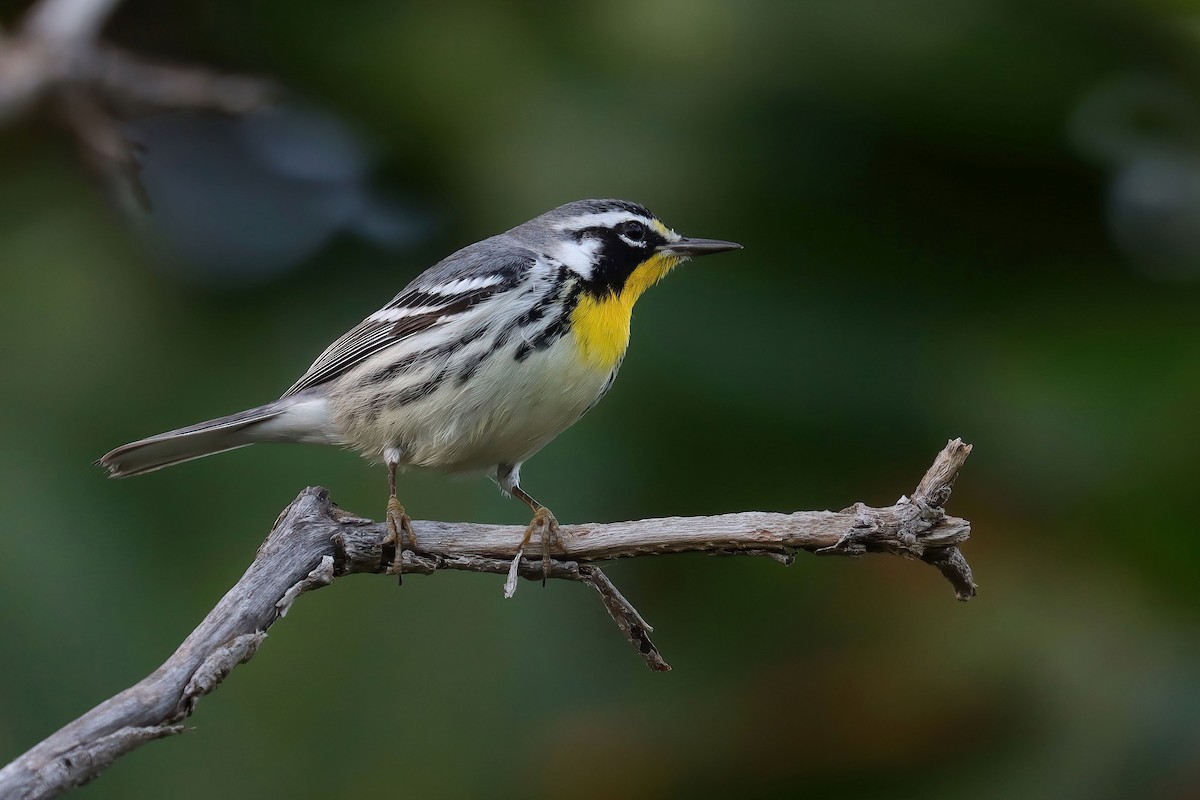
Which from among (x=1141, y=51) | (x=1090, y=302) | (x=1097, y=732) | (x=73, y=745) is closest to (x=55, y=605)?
(x=73, y=745)

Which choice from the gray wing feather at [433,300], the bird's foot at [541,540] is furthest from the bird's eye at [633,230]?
the bird's foot at [541,540]

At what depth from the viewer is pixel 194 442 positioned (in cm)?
332

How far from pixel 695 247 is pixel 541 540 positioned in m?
1.28

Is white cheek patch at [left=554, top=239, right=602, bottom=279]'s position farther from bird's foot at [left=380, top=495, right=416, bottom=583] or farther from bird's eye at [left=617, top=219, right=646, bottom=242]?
bird's foot at [left=380, top=495, right=416, bottom=583]

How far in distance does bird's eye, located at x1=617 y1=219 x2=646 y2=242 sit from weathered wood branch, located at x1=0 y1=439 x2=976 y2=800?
1.25 meters

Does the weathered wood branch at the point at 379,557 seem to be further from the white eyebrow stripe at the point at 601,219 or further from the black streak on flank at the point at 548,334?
the white eyebrow stripe at the point at 601,219

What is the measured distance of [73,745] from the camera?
1755mm

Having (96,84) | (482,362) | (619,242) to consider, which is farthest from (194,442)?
(96,84)

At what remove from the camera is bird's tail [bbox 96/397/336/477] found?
3242mm

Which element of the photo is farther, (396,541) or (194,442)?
(194,442)

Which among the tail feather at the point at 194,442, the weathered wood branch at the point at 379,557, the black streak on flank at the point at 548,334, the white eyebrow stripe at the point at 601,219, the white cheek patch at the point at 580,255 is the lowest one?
the weathered wood branch at the point at 379,557

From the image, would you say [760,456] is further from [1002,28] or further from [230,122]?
[230,122]

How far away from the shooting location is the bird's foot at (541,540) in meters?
2.55

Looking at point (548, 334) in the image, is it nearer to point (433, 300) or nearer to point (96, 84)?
point (433, 300)
